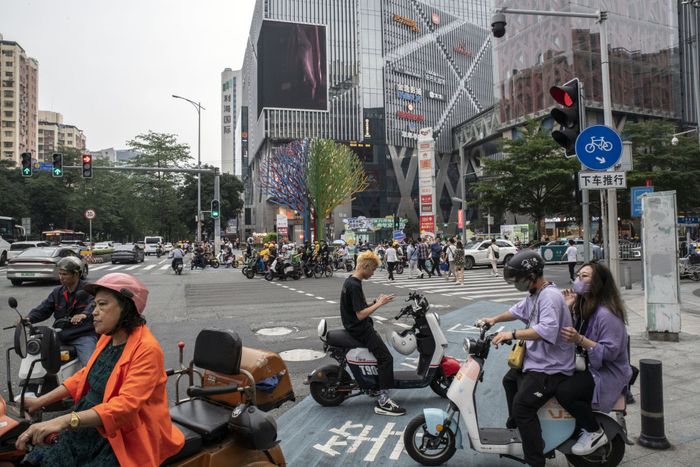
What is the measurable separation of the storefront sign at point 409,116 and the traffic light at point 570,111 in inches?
2978

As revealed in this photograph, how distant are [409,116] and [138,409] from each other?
82.7m

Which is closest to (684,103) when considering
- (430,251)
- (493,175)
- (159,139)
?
(493,175)

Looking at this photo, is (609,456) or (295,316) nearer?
(609,456)

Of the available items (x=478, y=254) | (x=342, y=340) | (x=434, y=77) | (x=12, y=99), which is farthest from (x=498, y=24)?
(x=12, y=99)

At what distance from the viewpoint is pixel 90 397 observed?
7.66ft

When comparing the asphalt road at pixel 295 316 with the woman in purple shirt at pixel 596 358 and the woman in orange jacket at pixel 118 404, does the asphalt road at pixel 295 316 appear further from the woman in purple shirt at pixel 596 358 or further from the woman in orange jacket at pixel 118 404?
the woman in orange jacket at pixel 118 404

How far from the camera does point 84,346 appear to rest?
180 inches

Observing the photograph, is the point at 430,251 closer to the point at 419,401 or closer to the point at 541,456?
the point at 419,401

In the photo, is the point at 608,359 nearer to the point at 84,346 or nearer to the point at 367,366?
the point at 367,366

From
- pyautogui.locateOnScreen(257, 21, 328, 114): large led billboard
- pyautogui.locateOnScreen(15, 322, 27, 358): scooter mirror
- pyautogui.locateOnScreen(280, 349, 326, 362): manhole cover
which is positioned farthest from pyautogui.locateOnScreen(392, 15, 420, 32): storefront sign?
pyautogui.locateOnScreen(15, 322, 27, 358): scooter mirror

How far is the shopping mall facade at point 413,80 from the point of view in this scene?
51531 mm

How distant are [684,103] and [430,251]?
5299 centimetres

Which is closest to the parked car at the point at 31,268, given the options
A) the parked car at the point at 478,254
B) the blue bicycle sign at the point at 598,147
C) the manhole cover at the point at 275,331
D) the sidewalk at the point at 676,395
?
the manhole cover at the point at 275,331

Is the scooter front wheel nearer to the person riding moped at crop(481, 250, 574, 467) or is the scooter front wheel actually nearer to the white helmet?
the person riding moped at crop(481, 250, 574, 467)
